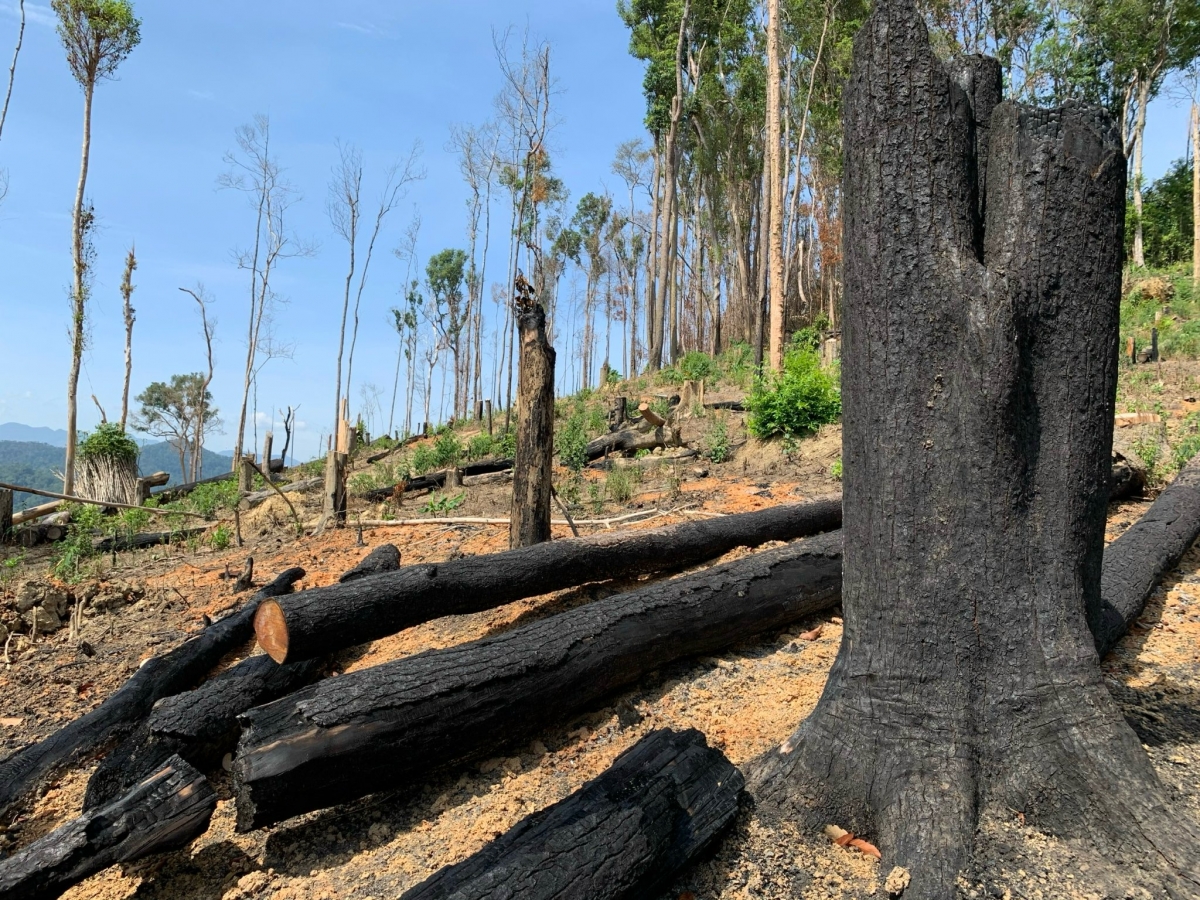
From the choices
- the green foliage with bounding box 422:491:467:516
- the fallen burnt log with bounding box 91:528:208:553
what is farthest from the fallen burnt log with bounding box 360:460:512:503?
the fallen burnt log with bounding box 91:528:208:553

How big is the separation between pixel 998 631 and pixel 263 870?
2827 millimetres

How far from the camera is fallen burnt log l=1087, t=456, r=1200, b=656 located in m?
3.51

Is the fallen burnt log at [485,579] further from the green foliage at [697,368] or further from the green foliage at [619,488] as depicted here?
the green foliage at [697,368]

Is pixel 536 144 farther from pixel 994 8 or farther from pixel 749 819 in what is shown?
pixel 749 819

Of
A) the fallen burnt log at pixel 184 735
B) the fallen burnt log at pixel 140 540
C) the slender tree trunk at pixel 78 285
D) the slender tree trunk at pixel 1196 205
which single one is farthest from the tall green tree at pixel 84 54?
the slender tree trunk at pixel 1196 205

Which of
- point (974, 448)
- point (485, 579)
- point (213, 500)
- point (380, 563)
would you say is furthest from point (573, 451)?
point (974, 448)

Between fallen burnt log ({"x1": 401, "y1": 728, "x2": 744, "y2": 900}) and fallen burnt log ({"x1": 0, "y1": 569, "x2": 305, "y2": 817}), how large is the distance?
2.83m

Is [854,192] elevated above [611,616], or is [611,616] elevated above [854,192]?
[854,192]

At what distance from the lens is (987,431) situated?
2.10 m

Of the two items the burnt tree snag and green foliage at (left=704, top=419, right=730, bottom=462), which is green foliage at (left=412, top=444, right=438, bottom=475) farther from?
the burnt tree snag

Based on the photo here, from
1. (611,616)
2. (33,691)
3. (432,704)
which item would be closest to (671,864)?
(432,704)

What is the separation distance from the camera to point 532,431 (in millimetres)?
5738

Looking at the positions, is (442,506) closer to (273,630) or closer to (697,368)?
(273,630)

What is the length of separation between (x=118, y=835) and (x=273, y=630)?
1.11 m
